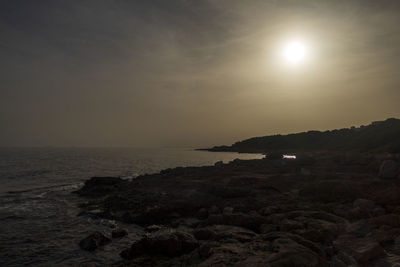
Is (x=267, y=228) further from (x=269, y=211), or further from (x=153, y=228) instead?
(x=153, y=228)

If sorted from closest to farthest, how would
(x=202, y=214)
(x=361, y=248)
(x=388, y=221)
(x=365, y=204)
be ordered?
1. (x=361, y=248)
2. (x=388, y=221)
3. (x=365, y=204)
4. (x=202, y=214)

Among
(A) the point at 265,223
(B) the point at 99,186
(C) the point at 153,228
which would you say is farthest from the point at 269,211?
(B) the point at 99,186

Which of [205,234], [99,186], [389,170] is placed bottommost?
[99,186]

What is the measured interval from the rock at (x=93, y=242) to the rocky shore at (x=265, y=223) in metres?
0.04

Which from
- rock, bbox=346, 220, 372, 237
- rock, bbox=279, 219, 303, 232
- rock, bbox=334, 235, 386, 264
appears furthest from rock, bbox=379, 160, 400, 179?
rock, bbox=279, 219, 303, 232

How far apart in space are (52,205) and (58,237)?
9.88 metres

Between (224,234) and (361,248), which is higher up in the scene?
(361,248)

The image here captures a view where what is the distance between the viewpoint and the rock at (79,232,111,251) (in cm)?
1220

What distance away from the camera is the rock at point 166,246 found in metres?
10.3

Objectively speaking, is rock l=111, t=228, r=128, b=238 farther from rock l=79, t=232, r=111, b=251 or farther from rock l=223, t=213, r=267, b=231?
rock l=223, t=213, r=267, b=231

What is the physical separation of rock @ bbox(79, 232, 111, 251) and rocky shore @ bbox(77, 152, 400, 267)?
44 millimetres

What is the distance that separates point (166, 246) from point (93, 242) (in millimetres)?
4195

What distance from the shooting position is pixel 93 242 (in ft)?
40.3

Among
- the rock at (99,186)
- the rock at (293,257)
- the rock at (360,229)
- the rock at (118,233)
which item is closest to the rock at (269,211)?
the rock at (360,229)
